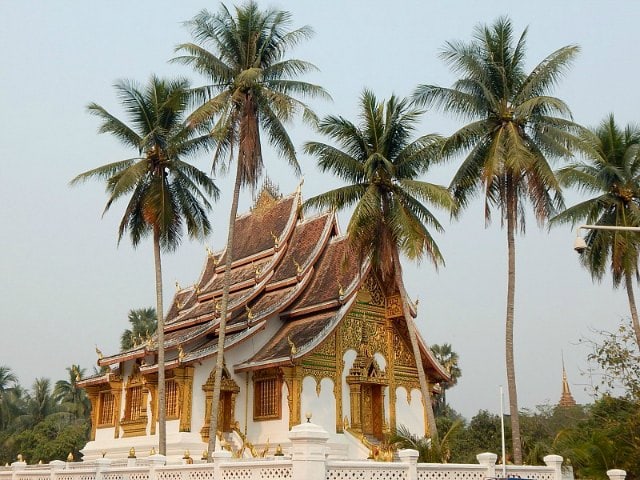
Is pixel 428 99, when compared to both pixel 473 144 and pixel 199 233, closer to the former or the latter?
pixel 473 144

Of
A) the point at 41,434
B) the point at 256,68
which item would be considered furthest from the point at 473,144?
the point at 41,434

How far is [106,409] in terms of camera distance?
96.2 feet

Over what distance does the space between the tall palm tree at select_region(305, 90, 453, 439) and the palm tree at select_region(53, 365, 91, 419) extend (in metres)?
39.4

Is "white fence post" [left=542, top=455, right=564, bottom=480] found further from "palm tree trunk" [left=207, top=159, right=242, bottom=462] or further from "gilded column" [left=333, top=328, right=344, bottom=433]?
"gilded column" [left=333, top=328, right=344, bottom=433]

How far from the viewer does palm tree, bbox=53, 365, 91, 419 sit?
56.1 m

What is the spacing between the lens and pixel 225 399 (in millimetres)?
24734

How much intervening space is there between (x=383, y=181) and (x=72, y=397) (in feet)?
138

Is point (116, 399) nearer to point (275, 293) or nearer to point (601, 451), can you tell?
point (275, 293)

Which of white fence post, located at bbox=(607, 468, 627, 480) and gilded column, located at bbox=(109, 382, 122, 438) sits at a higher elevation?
gilded column, located at bbox=(109, 382, 122, 438)

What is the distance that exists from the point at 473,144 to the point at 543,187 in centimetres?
223

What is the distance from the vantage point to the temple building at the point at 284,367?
23.9 meters

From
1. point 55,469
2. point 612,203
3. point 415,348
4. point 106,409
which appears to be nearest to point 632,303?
point 612,203

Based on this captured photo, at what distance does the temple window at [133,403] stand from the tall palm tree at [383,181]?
32.8 ft

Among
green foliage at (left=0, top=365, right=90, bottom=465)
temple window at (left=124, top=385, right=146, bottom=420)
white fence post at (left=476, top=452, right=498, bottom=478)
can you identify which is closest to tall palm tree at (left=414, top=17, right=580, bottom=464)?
white fence post at (left=476, top=452, right=498, bottom=478)
